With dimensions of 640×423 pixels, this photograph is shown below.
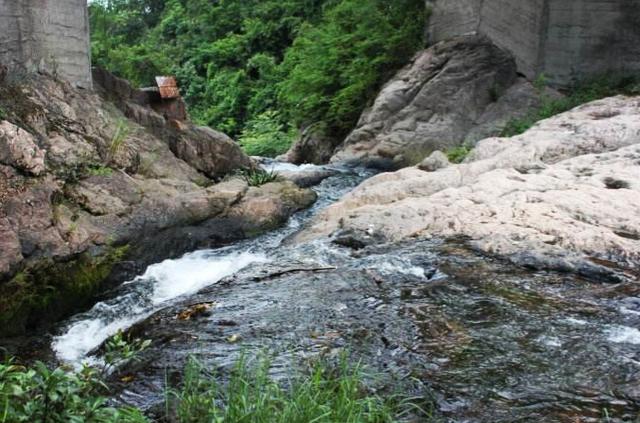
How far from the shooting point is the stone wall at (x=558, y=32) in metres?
13.6

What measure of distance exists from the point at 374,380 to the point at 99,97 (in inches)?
256

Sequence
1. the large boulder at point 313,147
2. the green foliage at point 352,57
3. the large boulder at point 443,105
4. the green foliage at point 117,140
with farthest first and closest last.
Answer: the large boulder at point 313,147
the green foliage at point 352,57
the large boulder at point 443,105
the green foliage at point 117,140

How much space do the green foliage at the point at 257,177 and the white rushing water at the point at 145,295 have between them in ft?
6.98

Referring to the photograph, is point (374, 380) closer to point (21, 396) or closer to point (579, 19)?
point (21, 396)

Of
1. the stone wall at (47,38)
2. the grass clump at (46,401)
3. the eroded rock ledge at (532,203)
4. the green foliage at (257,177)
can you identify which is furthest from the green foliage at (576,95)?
the grass clump at (46,401)

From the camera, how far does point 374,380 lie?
11.1 feet

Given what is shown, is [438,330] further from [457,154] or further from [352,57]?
[352,57]

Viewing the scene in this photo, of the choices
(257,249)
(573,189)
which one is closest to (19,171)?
(257,249)

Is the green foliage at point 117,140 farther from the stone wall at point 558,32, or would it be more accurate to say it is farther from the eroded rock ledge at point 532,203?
Result: the stone wall at point 558,32

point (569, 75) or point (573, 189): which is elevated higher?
point (569, 75)

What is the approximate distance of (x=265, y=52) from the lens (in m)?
25.6

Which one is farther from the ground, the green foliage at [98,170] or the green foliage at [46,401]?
the green foliage at [98,170]

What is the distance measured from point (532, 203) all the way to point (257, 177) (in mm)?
4155

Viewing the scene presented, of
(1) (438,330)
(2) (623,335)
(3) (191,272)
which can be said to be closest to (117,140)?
(3) (191,272)
